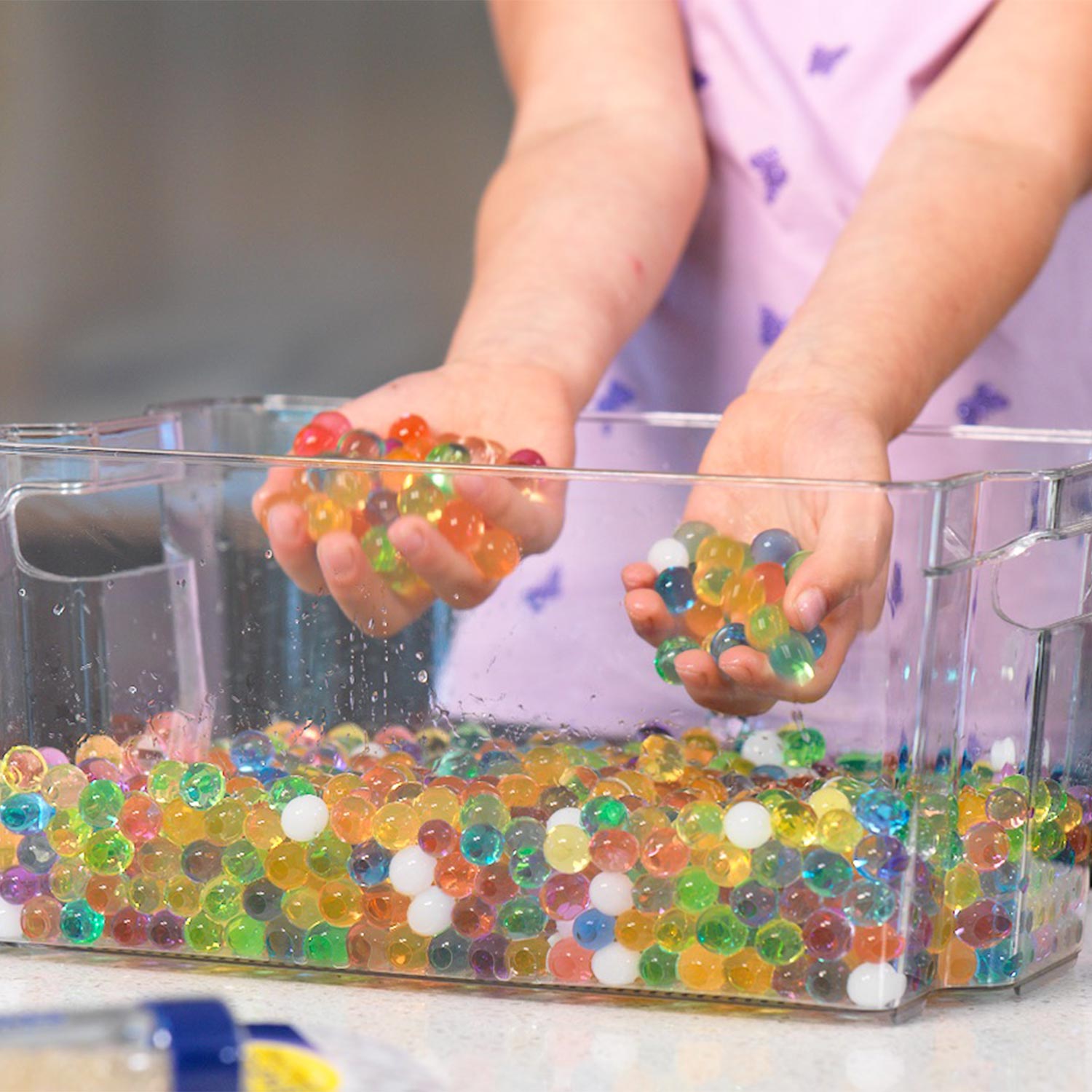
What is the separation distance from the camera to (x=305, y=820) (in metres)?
0.59

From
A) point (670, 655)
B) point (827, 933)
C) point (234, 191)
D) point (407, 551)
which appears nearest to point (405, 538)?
point (407, 551)

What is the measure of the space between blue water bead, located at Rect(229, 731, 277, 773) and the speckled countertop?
0.26 ft

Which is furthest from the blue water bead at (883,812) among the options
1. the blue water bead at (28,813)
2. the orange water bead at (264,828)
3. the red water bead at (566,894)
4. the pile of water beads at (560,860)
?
the blue water bead at (28,813)

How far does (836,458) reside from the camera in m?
0.65

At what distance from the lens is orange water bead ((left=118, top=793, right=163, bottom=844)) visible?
61 centimetres

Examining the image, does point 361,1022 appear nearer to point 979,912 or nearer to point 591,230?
point 979,912

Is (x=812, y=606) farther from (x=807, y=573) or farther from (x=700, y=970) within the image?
(x=700, y=970)

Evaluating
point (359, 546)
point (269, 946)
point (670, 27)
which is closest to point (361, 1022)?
point (269, 946)

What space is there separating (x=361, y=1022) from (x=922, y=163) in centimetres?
59

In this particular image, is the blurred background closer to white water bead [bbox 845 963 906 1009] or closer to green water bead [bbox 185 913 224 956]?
green water bead [bbox 185 913 224 956]

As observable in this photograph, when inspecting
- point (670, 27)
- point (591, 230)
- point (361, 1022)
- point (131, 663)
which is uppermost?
point (670, 27)

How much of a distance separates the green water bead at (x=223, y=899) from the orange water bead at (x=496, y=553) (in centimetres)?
15

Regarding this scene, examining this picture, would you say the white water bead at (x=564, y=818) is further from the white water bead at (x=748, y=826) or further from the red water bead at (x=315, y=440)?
the red water bead at (x=315, y=440)

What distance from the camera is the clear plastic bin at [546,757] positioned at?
0.56m
